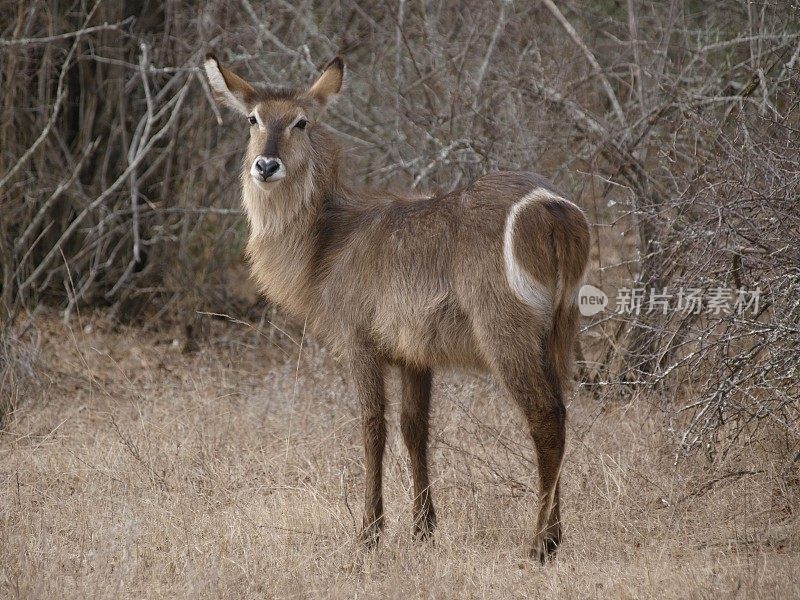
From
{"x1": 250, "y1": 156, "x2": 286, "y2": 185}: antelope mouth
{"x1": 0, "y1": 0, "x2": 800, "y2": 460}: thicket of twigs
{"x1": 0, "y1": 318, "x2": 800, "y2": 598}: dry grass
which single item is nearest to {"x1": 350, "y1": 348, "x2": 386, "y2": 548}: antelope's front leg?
{"x1": 0, "y1": 318, "x2": 800, "y2": 598}: dry grass

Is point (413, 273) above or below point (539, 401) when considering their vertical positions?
above

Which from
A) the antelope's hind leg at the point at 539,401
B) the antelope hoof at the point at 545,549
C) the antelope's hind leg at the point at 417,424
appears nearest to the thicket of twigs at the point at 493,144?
the antelope's hind leg at the point at 539,401

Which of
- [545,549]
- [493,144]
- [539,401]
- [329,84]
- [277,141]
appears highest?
[329,84]

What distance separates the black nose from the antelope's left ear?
23.9 inches

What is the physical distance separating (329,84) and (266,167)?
0.73 m

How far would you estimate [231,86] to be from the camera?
197 inches

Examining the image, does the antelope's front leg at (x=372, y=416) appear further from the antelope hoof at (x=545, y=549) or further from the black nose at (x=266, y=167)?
the black nose at (x=266, y=167)

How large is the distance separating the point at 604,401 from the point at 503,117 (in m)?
2.01

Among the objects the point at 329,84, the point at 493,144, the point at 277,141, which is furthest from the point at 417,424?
the point at 493,144

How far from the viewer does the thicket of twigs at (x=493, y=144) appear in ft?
15.3

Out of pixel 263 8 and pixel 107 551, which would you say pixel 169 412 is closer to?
pixel 107 551

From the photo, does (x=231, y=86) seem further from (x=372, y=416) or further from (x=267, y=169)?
(x=372, y=416)

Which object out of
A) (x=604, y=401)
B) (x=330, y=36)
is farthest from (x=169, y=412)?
(x=330, y=36)

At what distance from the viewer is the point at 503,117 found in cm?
685
